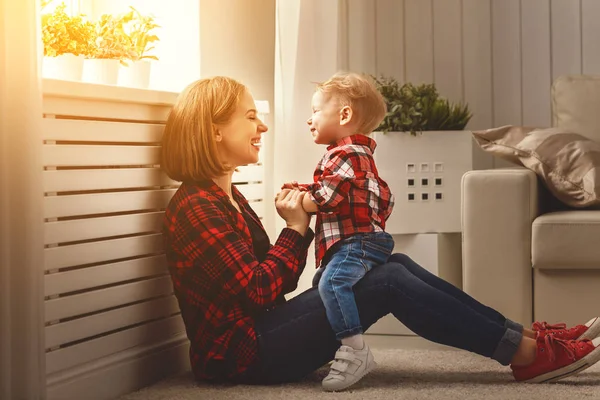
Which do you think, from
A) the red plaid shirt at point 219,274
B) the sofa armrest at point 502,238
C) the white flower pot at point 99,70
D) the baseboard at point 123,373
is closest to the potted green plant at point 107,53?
the white flower pot at point 99,70

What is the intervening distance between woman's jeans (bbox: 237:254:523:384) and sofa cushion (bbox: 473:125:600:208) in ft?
2.27

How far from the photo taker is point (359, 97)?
7.14ft

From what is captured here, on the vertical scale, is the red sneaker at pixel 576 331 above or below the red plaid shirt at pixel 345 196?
below

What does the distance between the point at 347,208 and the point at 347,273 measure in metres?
0.16

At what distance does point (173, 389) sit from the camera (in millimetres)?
2047

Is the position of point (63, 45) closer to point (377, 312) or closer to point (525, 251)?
point (377, 312)

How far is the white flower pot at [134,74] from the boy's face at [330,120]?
517 mm

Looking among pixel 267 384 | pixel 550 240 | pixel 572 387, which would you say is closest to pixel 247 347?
pixel 267 384

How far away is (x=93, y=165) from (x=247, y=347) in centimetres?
52

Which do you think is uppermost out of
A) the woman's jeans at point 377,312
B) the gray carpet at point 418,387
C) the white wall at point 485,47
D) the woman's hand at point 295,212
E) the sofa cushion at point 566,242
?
the white wall at point 485,47

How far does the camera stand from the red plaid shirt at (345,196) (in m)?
2.07

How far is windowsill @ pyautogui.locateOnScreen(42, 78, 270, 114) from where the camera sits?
1.80 m

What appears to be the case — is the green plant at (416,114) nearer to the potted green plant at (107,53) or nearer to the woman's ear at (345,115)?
the woman's ear at (345,115)

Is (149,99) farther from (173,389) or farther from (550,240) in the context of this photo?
(550,240)
